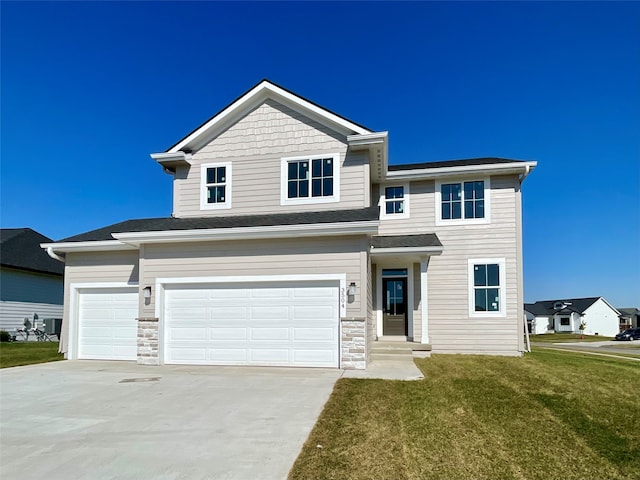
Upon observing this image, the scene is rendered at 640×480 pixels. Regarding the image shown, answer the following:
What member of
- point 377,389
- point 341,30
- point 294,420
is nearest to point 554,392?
point 377,389

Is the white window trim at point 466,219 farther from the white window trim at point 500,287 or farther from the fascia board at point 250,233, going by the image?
the fascia board at point 250,233

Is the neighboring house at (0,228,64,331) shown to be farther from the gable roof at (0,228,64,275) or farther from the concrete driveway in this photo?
the concrete driveway

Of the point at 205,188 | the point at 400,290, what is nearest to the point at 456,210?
the point at 400,290

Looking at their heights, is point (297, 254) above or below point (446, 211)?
below

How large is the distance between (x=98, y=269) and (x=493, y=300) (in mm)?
12605

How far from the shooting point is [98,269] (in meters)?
12.8

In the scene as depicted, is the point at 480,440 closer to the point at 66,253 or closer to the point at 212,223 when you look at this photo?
the point at 212,223

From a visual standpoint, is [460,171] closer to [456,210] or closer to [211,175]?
[456,210]

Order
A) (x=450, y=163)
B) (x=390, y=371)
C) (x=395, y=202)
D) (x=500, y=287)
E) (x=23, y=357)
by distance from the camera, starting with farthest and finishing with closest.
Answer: (x=450, y=163) → (x=395, y=202) → (x=500, y=287) → (x=23, y=357) → (x=390, y=371)

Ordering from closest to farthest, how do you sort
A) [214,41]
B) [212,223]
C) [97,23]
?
[212,223] → [97,23] → [214,41]

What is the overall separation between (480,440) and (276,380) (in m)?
4.65

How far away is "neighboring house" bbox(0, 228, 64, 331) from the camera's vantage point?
66.1ft

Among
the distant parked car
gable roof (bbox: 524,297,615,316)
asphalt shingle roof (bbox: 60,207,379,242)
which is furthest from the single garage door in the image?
gable roof (bbox: 524,297,615,316)

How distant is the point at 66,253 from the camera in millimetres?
13078
